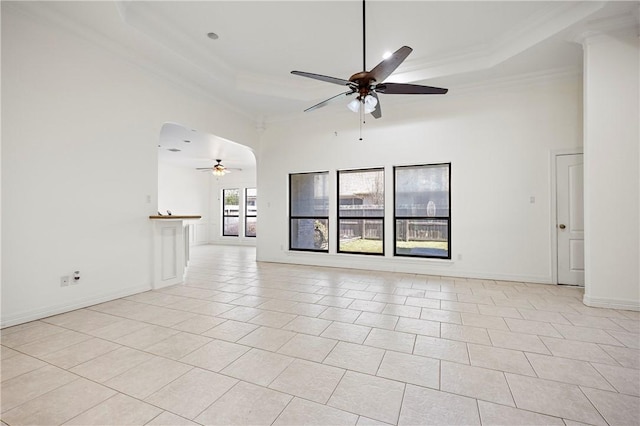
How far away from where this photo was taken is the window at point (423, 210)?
5262mm

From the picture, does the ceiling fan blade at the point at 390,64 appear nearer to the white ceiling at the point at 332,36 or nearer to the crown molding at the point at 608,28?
the white ceiling at the point at 332,36

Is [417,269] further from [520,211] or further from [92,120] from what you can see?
[92,120]

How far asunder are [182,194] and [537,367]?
10784 millimetres

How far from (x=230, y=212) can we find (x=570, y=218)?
33.1 ft

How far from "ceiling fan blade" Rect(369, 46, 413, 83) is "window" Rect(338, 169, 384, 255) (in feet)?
10.1

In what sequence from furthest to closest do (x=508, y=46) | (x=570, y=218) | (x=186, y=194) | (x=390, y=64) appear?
(x=186, y=194) → (x=570, y=218) → (x=508, y=46) → (x=390, y=64)

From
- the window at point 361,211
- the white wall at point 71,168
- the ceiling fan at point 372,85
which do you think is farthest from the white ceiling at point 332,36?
the window at point 361,211

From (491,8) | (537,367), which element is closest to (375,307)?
(537,367)

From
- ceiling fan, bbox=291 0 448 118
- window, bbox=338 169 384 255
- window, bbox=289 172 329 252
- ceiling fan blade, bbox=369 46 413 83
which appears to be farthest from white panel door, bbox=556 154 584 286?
window, bbox=289 172 329 252

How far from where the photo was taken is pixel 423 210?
213 inches

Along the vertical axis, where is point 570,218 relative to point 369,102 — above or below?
below

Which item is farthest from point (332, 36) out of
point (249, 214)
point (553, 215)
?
point (249, 214)

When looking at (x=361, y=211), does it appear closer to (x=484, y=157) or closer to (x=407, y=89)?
(x=484, y=157)

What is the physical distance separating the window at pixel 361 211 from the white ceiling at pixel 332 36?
198 cm
